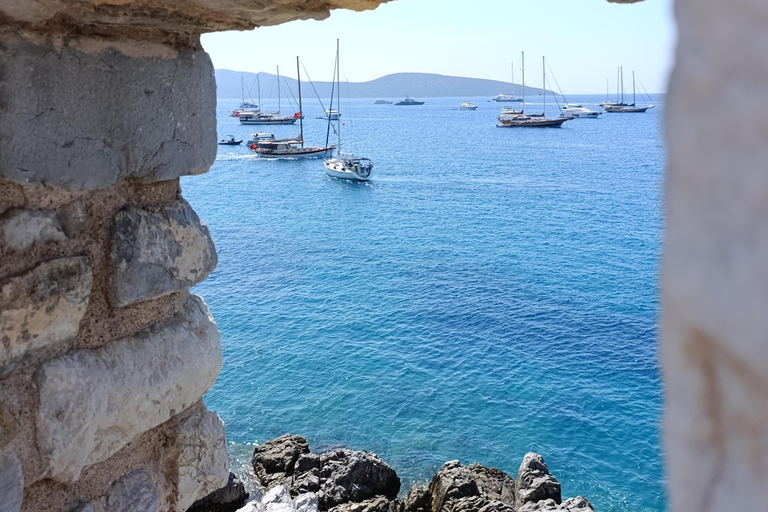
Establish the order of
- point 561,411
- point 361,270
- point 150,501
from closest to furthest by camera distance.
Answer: point 150,501
point 561,411
point 361,270

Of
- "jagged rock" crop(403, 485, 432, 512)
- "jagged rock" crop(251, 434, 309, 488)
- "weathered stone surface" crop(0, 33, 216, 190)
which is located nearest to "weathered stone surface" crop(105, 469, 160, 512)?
"weathered stone surface" crop(0, 33, 216, 190)

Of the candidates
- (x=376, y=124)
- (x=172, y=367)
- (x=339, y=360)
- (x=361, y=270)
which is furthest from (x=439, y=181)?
(x=376, y=124)

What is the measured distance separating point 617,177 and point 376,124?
172 feet

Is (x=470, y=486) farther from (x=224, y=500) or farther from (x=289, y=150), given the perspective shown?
(x=289, y=150)

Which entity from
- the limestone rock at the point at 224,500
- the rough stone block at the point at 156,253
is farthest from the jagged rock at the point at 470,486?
the rough stone block at the point at 156,253

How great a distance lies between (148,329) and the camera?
1751 millimetres

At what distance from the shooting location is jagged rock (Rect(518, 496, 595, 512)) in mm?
8836

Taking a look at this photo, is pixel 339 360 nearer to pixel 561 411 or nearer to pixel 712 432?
pixel 561 411

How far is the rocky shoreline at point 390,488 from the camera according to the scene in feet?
30.9

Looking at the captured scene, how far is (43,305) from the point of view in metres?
1.50

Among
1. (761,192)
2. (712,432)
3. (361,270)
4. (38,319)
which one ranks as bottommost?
(361,270)

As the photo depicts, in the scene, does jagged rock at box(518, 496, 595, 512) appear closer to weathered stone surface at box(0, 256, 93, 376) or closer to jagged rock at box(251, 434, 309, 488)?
jagged rock at box(251, 434, 309, 488)

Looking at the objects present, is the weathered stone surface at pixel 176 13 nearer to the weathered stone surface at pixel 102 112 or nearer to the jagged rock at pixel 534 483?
the weathered stone surface at pixel 102 112

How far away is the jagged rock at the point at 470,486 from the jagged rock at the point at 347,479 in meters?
0.71
